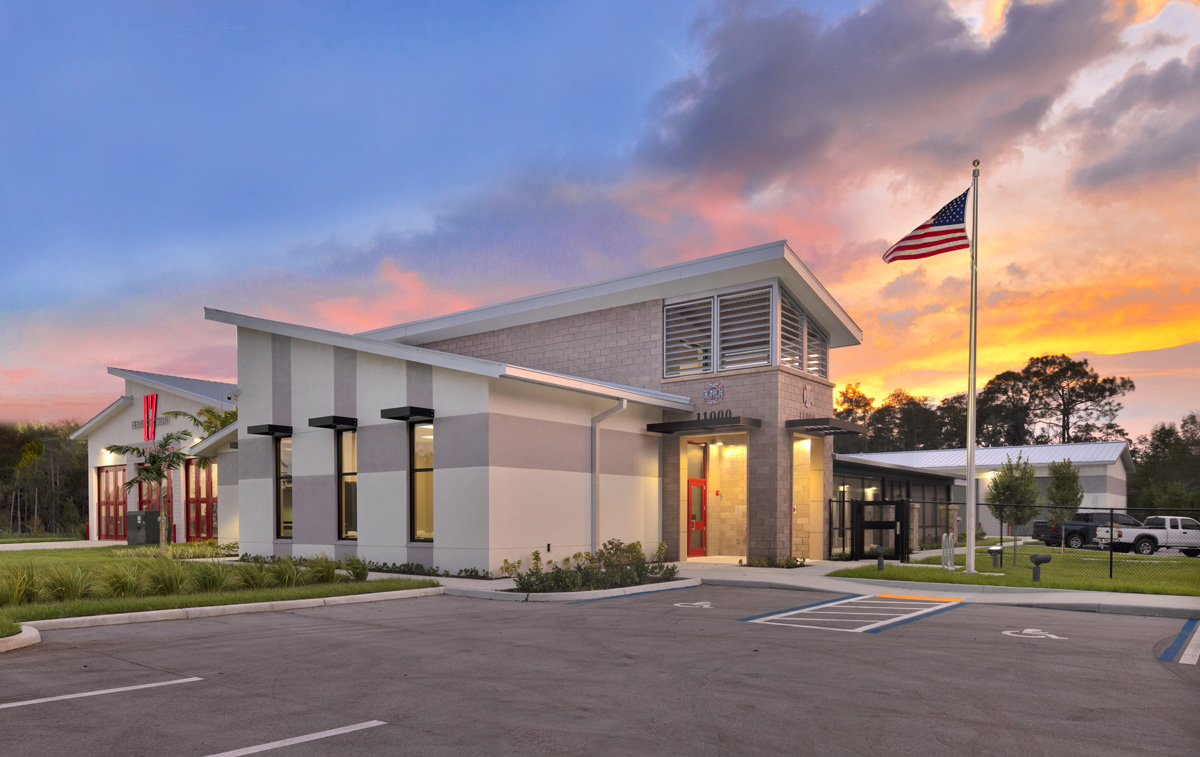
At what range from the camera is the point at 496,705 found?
21.7 feet

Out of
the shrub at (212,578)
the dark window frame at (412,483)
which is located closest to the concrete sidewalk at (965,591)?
the dark window frame at (412,483)

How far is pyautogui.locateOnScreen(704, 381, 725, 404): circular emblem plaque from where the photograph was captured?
2148cm

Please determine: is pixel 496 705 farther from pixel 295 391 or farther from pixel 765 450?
pixel 295 391

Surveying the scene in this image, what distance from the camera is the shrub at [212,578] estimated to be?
1413 centimetres

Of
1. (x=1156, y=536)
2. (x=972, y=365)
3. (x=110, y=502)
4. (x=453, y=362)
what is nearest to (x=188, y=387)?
(x=110, y=502)

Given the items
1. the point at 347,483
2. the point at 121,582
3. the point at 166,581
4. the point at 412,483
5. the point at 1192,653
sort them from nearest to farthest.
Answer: the point at 1192,653
the point at 121,582
the point at 166,581
the point at 412,483
the point at 347,483

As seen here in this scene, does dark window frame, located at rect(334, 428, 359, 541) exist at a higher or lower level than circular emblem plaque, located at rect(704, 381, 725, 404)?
lower

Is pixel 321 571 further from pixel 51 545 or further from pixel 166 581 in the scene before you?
pixel 51 545

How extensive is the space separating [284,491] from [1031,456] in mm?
43313

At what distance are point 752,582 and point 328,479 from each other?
10878mm

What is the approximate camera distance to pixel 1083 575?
764 inches

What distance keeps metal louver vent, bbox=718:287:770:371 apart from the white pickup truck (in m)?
21.6

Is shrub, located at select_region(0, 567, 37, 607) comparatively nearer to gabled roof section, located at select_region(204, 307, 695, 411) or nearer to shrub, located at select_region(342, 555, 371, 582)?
shrub, located at select_region(342, 555, 371, 582)

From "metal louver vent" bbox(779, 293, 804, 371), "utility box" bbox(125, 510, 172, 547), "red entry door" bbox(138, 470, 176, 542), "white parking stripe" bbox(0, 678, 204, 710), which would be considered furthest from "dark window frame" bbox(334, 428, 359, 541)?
"utility box" bbox(125, 510, 172, 547)
